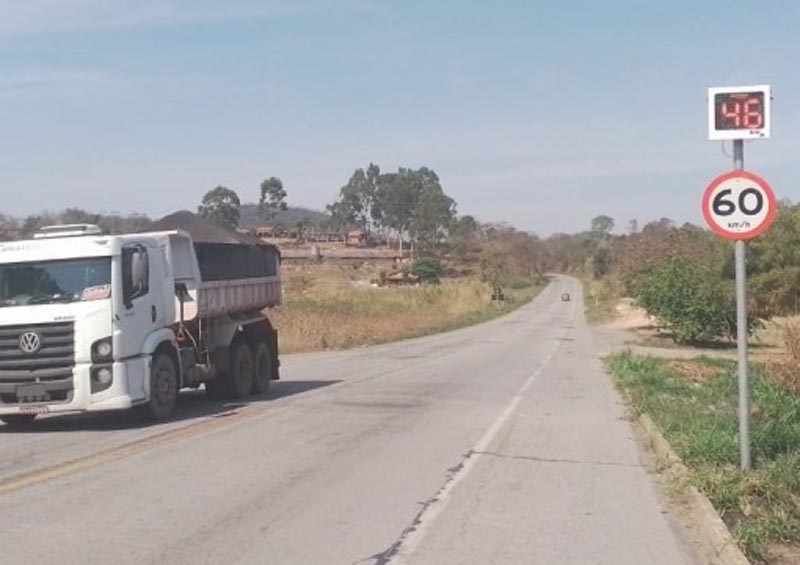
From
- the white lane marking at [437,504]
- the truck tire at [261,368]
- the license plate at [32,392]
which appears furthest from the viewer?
the truck tire at [261,368]

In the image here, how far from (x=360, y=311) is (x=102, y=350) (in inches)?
1945

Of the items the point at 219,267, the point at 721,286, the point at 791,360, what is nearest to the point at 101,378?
the point at 219,267

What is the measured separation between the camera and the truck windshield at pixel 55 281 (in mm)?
14945

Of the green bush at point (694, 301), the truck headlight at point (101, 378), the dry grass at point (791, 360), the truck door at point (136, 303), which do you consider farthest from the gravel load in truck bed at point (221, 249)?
the green bush at point (694, 301)

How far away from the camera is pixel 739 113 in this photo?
977cm

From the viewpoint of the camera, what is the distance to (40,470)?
11227 mm

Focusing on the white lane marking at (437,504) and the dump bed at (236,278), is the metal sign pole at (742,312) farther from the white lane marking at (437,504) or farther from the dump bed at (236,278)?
the dump bed at (236,278)

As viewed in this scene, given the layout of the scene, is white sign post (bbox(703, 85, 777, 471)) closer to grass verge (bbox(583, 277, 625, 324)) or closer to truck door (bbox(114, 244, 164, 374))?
truck door (bbox(114, 244, 164, 374))

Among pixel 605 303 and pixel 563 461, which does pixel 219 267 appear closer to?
pixel 563 461

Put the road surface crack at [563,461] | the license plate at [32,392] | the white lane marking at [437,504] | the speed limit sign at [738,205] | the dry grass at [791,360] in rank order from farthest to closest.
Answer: the dry grass at [791,360] < the license plate at [32,392] < the road surface crack at [563,461] < the speed limit sign at [738,205] < the white lane marking at [437,504]

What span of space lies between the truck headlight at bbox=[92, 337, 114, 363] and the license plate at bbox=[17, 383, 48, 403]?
782 mm

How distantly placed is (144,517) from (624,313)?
227ft

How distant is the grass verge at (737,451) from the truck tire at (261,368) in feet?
22.0

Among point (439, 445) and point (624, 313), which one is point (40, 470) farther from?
point (624, 313)
